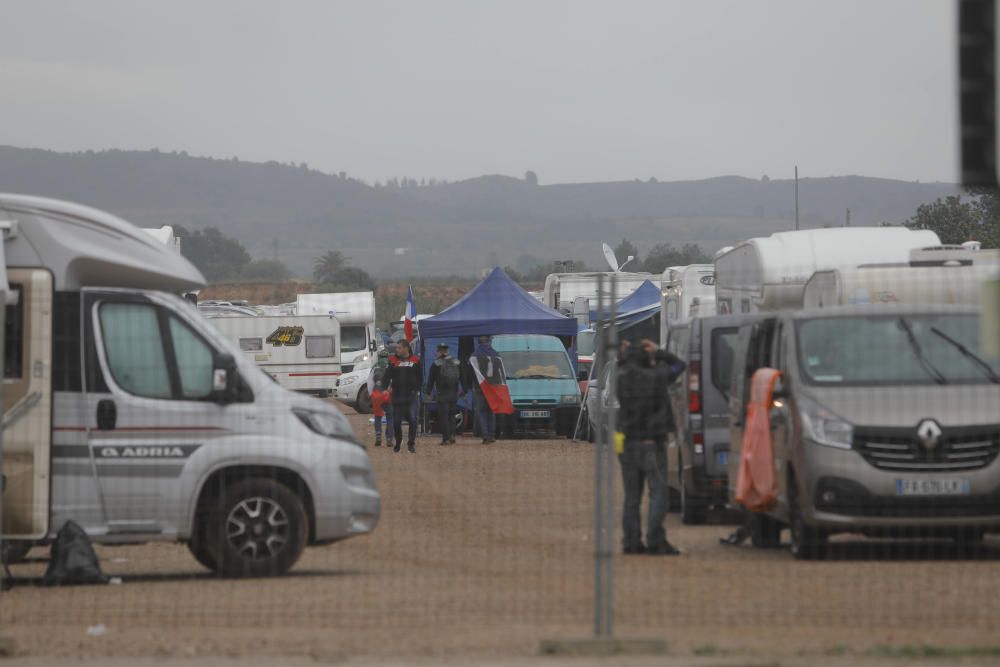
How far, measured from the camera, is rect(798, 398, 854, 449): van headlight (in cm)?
1243

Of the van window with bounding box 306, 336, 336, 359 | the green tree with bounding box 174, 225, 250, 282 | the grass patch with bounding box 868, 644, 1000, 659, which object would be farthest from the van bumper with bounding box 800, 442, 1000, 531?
the green tree with bounding box 174, 225, 250, 282

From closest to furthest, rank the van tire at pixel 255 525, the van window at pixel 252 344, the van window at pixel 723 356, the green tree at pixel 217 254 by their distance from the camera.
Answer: the van tire at pixel 255 525, the van window at pixel 723 356, the van window at pixel 252 344, the green tree at pixel 217 254

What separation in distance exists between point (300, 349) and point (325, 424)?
38440 mm

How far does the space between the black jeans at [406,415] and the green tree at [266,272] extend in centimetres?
9358

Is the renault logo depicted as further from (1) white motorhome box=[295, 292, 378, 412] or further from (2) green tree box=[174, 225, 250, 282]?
(2) green tree box=[174, 225, 250, 282]

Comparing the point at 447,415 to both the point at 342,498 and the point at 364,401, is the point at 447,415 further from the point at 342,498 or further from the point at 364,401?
the point at 342,498

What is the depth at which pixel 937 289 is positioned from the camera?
15.9 metres

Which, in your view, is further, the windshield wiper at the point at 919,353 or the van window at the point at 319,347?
the van window at the point at 319,347

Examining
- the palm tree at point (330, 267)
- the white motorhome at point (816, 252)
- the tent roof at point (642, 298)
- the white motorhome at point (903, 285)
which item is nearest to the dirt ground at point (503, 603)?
the white motorhome at point (903, 285)

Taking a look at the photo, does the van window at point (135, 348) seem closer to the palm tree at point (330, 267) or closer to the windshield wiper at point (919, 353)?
the windshield wiper at point (919, 353)

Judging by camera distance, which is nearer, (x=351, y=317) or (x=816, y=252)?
(x=816, y=252)

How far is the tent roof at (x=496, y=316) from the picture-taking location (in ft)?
113

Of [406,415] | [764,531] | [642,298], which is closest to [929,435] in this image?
[764,531]

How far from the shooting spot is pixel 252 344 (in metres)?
51.1
